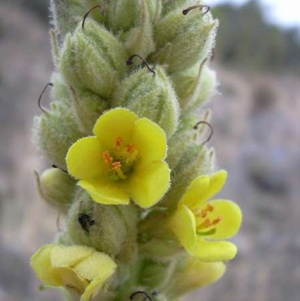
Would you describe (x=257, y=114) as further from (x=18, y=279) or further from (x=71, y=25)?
(x=71, y=25)

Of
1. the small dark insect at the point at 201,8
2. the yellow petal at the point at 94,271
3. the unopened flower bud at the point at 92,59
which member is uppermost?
the small dark insect at the point at 201,8

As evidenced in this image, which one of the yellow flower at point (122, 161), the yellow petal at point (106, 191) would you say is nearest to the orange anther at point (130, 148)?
the yellow flower at point (122, 161)

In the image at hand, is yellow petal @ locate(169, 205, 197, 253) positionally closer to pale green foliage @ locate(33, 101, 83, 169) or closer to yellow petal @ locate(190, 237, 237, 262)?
yellow petal @ locate(190, 237, 237, 262)

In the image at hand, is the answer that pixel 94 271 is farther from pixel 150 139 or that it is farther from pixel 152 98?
pixel 152 98

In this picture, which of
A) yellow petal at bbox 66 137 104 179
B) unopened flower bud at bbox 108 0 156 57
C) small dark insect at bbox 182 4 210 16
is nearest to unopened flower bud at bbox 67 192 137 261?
yellow petal at bbox 66 137 104 179

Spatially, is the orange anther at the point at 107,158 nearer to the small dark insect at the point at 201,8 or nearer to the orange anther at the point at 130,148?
the orange anther at the point at 130,148

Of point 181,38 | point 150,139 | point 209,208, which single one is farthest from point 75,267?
point 181,38
